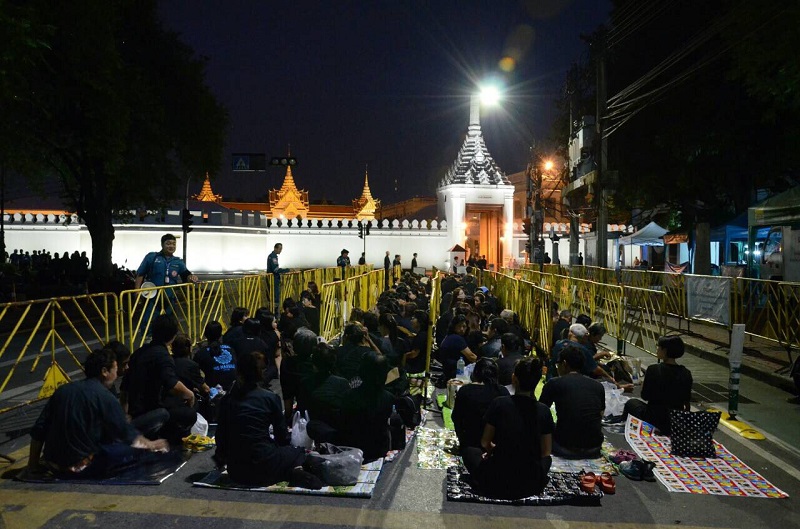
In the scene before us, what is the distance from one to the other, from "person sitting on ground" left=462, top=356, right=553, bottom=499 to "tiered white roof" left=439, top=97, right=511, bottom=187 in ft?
115

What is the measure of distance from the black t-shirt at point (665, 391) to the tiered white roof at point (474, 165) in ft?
110

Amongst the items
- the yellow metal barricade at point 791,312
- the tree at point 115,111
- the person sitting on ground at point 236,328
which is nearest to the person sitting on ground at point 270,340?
the person sitting on ground at point 236,328

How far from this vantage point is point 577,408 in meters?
5.35

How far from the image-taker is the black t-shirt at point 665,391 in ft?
19.8

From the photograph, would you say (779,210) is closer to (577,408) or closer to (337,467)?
(577,408)

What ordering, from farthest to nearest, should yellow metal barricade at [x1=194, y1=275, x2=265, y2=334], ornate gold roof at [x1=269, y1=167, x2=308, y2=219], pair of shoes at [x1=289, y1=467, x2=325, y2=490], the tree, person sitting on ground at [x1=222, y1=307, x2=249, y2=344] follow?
ornate gold roof at [x1=269, y1=167, x2=308, y2=219] → the tree → yellow metal barricade at [x1=194, y1=275, x2=265, y2=334] → person sitting on ground at [x1=222, y1=307, x2=249, y2=344] → pair of shoes at [x1=289, y1=467, x2=325, y2=490]

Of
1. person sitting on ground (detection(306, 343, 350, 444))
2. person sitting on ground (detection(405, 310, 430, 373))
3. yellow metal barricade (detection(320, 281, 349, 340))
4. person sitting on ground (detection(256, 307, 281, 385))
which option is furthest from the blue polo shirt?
person sitting on ground (detection(306, 343, 350, 444))

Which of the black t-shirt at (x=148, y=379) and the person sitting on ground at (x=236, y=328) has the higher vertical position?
the person sitting on ground at (x=236, y=328)

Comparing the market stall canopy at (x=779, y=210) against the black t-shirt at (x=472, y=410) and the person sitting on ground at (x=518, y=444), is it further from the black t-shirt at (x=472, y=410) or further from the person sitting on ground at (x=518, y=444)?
the person sitting on ground at (x=518, y=444)

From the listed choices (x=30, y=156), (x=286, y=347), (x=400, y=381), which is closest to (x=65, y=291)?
(x=30, y=156)

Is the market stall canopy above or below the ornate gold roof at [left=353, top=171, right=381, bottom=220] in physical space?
below

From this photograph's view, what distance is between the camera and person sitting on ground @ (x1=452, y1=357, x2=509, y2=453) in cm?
512

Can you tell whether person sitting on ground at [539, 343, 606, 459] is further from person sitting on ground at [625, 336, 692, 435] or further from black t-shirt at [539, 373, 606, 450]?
person sitting on ground at [625, 336, 692, 435]

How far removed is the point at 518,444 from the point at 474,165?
3649cm
